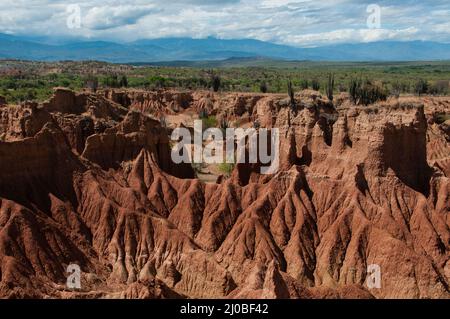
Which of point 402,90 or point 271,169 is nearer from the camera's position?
point 271,169

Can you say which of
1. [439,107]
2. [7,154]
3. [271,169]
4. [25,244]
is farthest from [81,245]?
[439,107]

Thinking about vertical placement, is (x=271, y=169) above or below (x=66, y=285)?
above

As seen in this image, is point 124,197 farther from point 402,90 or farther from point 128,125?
point 402,90
